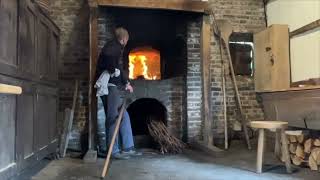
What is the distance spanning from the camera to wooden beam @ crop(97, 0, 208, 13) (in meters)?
4.61

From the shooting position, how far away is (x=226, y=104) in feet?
18.2

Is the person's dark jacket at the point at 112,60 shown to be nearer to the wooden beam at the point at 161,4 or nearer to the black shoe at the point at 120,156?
the wooden beam at the point at 161,4

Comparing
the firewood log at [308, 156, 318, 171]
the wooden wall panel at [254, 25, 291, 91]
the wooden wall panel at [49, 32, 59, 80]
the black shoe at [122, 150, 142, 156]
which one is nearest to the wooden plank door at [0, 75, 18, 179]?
the wooden wall panel at [49, 32, 59, 80]

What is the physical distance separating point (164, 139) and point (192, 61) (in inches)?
48.3

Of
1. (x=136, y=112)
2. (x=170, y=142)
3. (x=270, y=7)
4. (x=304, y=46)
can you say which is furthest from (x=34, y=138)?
(x=270, y=7)

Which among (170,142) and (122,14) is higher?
(122,14)

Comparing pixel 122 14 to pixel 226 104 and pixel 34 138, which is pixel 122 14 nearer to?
pixel 226 104

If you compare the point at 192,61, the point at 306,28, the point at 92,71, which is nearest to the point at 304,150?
the point at 306,28

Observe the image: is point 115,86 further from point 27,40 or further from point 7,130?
point 7,130

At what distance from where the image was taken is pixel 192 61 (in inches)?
211

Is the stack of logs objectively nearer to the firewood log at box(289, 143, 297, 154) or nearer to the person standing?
the firewood log at box(289, 143, 297, 154)

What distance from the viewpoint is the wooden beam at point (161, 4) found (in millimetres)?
4605

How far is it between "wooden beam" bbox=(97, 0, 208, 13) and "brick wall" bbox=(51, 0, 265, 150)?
50 cm

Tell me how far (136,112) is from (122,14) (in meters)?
1.52
